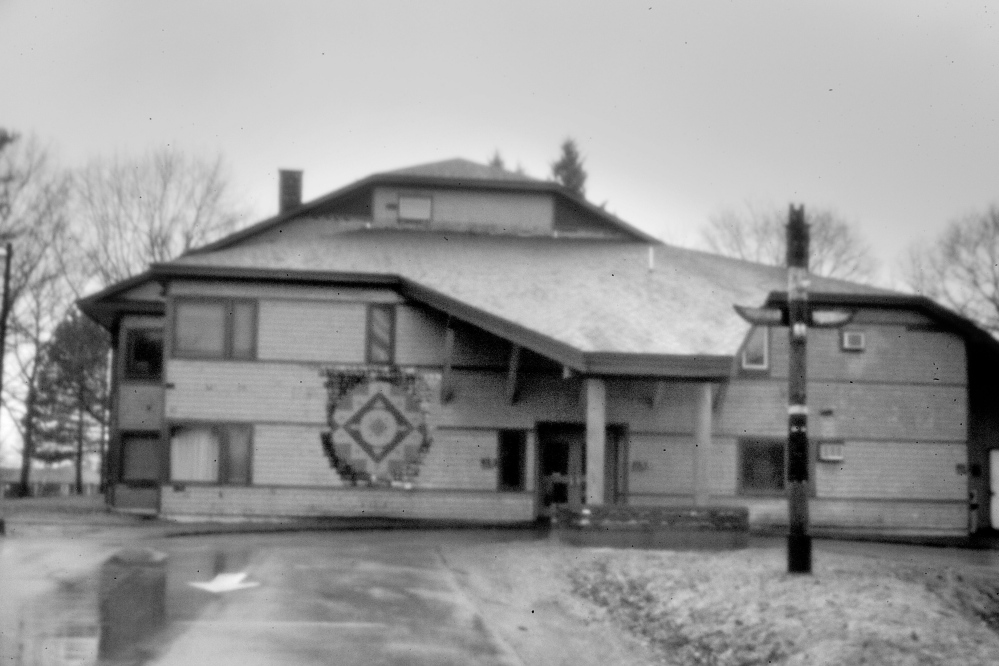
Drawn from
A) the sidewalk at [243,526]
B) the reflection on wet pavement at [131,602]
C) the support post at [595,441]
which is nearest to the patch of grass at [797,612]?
the reflection on wet pavement at [131,602]

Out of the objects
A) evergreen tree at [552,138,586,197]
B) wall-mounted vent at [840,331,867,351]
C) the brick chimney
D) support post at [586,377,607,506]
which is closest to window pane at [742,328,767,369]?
wall-mounted vent at [840,331,867,351]

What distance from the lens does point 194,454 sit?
29.0m

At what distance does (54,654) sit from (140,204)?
42683 millimetres

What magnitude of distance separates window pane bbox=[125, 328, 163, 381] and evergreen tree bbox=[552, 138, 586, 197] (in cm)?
4029

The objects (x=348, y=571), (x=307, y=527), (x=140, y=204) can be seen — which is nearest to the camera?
(x=348, y=571)

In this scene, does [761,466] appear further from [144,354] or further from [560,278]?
[144,354]

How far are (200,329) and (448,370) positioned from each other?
527 cm

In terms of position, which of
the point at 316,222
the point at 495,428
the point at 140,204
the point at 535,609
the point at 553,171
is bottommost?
the point at 535,609

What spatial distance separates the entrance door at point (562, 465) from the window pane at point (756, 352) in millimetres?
3865

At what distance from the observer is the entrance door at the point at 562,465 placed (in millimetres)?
30031

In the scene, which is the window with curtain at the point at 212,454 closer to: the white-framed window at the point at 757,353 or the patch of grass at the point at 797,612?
the white-framed window at the point at 757,353

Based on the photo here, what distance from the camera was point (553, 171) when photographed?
2872 inches

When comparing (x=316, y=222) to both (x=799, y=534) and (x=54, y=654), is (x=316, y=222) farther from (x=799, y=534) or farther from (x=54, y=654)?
(x=54, y=654)

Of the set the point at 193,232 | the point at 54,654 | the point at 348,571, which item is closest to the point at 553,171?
the point at 193,232
